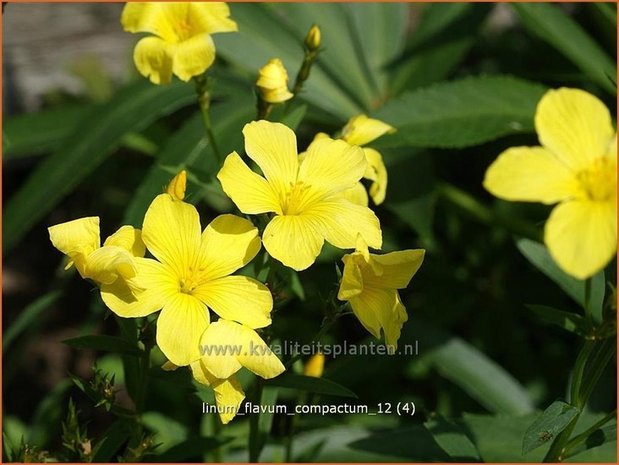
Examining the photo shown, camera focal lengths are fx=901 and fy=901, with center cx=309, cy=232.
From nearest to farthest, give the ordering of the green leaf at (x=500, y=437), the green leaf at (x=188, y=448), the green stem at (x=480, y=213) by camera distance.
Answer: the green leaf at (x=188, y=448) → the green leaf at (x=500, y=437) → the green stem at (x=480, y=213)

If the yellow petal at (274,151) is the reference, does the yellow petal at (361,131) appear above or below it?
below

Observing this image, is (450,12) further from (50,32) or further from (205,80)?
(50,32)

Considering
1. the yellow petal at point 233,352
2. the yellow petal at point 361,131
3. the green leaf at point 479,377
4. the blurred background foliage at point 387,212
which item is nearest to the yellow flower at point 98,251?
the yellow petal at point 233,352

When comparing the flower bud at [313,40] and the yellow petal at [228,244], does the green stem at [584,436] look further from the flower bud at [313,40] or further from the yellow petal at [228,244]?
the flower bud at [313,40]

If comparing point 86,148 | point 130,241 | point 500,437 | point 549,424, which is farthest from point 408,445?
point 86,148

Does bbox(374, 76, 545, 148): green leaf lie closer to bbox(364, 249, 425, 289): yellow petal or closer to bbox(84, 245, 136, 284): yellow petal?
bbox(364, 249, 425, 289): yellow petal

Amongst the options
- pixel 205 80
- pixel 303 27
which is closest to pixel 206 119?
pixel 205 80
